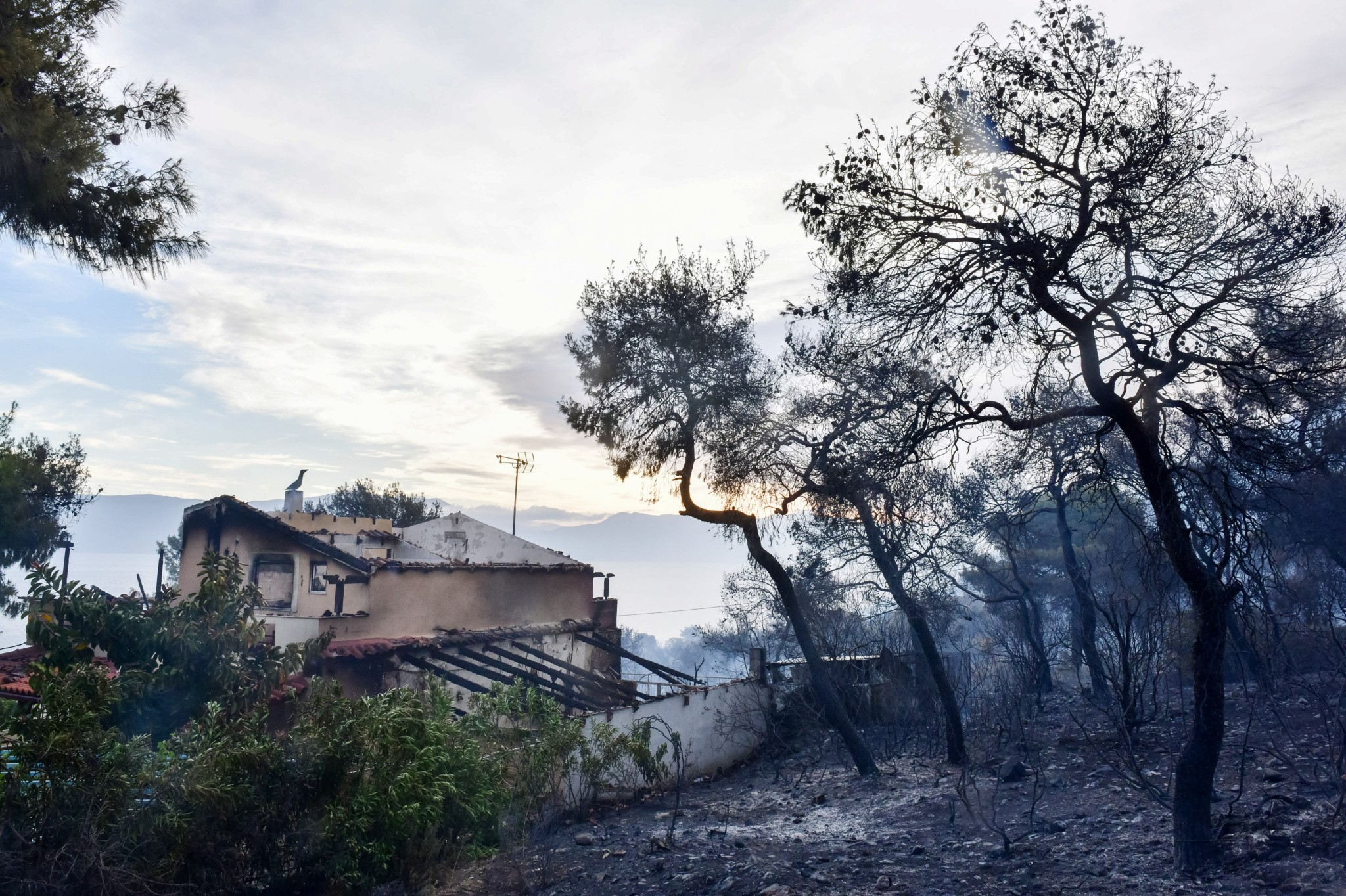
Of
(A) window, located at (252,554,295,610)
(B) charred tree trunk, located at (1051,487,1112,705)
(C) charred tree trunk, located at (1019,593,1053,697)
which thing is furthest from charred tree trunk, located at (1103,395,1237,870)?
(A) window, located at (252,554,295,610)

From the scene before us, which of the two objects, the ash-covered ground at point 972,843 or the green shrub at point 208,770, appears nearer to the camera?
the green shrub at point 208,770

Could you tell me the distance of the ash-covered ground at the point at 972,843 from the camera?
7.28 metres

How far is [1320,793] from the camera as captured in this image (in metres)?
8.58

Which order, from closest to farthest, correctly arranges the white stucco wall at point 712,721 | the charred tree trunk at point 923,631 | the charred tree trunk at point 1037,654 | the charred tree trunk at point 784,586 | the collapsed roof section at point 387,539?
the charred tree trunk at point 923,631 → the charred tree trunk at point 784,586 → the charred tree trunk at point 1037,654 → the white stucco wall at point 712,721 → the collapsed roof section at point 387,539

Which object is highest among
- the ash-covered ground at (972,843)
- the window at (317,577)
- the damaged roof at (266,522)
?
the damaged roof at (266,522)

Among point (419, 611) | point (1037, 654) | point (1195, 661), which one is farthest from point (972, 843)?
point (419, 611)

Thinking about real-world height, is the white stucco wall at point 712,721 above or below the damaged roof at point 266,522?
below

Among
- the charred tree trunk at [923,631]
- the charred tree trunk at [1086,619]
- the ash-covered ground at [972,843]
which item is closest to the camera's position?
the ash-covered ground at [972,843]

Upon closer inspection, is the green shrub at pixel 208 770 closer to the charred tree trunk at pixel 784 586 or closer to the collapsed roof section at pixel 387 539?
the charred tree trunk at pixel 784 586

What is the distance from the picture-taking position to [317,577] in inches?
952

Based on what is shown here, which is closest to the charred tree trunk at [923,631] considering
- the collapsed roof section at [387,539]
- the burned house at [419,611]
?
the burned house at [419,611]

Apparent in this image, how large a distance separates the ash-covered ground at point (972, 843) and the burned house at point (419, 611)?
23.2 feet

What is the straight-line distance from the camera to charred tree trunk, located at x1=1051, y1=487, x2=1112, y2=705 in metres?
14.2

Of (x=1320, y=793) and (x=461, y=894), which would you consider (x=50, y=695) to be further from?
(x=1320, y=793)
